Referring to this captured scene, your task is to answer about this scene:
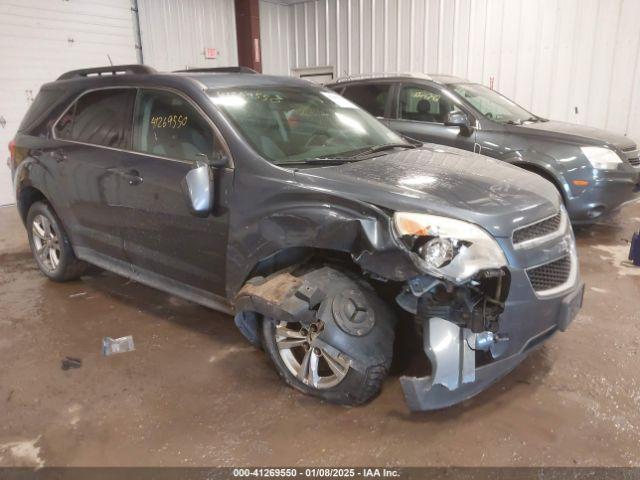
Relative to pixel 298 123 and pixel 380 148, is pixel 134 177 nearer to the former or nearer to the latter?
pixel 298 123

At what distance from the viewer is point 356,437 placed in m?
2.21

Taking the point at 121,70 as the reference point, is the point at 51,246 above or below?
below

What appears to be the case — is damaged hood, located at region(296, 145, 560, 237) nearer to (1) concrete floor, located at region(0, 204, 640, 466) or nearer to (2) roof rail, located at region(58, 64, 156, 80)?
(1) concrete floor, located at region(0, 204, 640, 466)

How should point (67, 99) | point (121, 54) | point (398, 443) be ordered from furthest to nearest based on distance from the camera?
point (121, 54)
point (67, 99)
point (398, 443)

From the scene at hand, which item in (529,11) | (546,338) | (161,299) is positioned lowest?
(161,299)

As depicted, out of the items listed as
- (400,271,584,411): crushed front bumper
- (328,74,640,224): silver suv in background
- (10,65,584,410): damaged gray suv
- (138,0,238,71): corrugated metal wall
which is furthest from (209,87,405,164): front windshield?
(138,0,238,71): corrugated metal wall

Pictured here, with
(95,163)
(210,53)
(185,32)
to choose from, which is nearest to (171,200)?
(95,163)

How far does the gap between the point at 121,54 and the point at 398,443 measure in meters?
7.95

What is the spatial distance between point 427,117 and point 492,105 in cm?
78

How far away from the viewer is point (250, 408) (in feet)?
8.02

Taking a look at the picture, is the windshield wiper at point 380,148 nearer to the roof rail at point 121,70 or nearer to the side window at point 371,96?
the roof rail at point 121,70

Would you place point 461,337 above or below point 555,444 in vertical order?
above

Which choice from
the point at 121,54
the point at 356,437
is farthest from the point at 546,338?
the point at 121,54

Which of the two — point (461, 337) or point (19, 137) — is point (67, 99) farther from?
point (461, 337)
